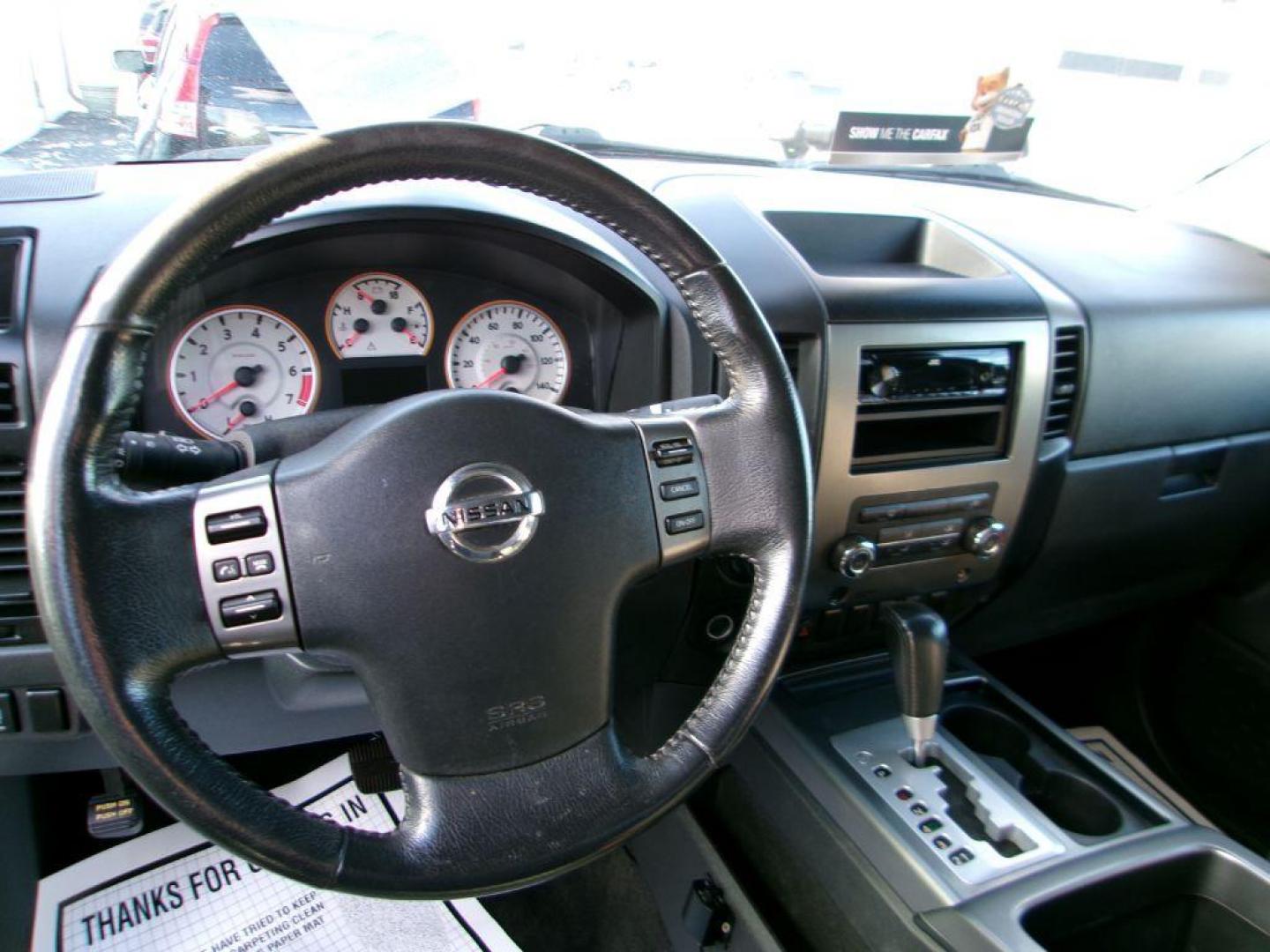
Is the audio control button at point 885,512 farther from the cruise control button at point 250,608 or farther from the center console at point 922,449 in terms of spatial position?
the cruise control button at point 250,608

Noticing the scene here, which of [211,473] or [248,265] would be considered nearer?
[211,473]

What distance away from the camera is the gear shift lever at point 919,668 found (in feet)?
4.34

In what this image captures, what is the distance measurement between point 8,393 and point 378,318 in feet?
1.37

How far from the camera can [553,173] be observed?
32.4 inches

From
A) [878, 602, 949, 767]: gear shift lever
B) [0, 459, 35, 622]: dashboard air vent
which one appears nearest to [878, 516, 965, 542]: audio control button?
[878, 602, 949, 767]: gear shift lever

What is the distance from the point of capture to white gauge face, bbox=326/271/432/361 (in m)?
1.21

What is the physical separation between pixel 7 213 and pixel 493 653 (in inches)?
29.5

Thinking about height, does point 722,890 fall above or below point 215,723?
below

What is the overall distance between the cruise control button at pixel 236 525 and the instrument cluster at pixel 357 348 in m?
0.39

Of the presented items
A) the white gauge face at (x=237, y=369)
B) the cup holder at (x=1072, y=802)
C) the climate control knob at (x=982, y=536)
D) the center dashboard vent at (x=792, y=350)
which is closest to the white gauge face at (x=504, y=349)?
the white gauge face at (x=237, y=369)

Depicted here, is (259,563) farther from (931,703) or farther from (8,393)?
(931,703)

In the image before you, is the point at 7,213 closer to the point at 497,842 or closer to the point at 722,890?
the point at 497,842

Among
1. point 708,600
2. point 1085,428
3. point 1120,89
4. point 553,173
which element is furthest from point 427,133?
point 1120,89

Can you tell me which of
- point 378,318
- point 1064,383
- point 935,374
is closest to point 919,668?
point 935,374
